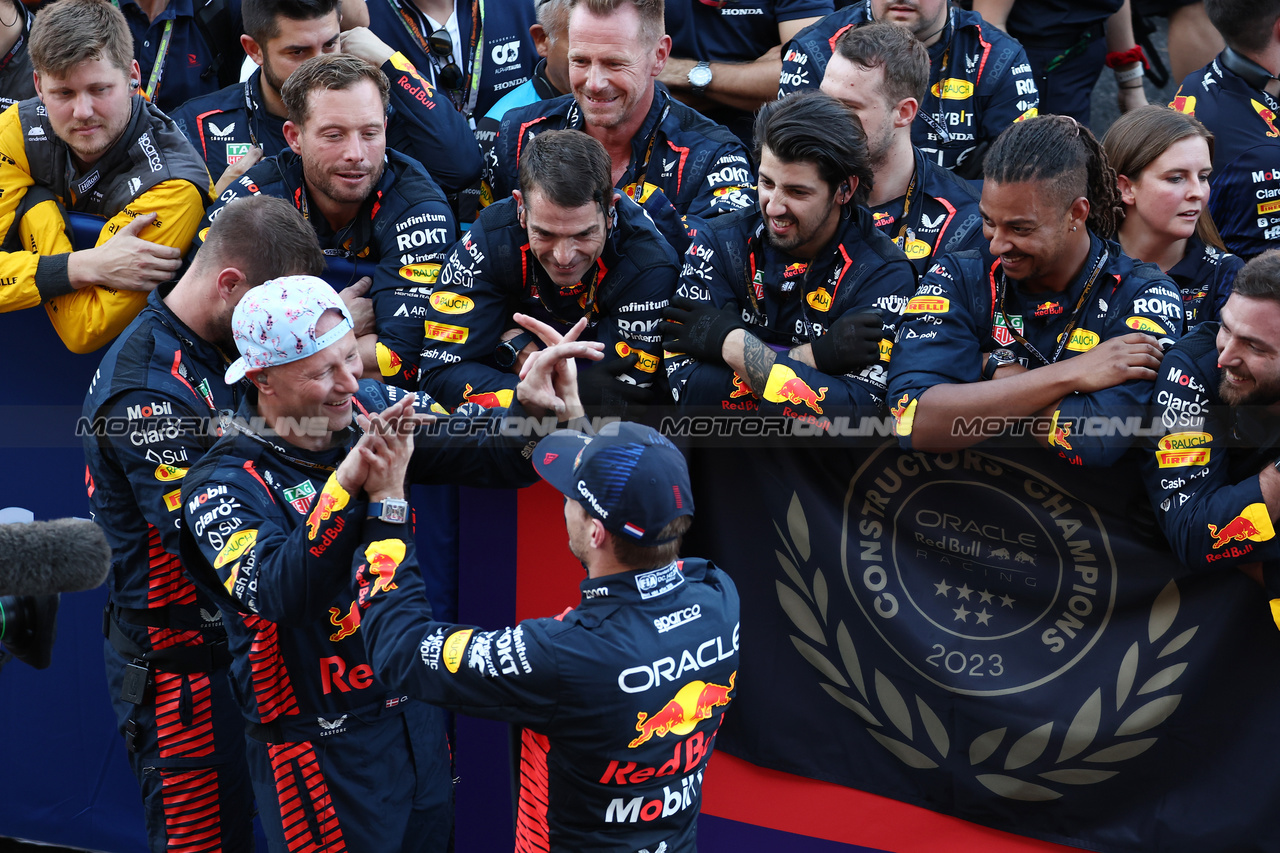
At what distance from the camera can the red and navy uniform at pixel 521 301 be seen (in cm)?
444

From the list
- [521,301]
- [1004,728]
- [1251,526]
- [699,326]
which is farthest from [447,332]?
[1251,526]

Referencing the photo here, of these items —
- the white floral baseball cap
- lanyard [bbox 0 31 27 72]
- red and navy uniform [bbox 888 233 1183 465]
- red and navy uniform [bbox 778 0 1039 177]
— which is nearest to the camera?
the white floral baseball cap

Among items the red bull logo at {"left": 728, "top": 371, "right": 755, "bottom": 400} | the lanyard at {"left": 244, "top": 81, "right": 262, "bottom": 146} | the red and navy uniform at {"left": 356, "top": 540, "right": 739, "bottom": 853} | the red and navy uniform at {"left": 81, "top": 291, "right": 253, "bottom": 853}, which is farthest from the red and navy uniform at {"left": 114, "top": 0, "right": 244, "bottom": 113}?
the red and navy uniform at {"left": 356, "top": 540, "right": 739, "bottom": 853}

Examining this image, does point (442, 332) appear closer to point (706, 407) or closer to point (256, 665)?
point (706, 407)

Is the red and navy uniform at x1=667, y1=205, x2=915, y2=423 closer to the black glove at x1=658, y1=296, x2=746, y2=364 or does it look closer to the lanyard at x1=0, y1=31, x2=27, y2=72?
the black glove at x1=658, y1=296, x2=746, y2=364

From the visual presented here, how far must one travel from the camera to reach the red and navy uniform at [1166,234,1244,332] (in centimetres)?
466

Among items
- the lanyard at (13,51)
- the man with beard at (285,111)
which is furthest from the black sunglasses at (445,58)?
the lanyard at (13,51)

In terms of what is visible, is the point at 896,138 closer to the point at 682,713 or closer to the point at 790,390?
the point at 790,390

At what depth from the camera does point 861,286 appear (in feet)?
13.9

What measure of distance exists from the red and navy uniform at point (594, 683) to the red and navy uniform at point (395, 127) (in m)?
2.62

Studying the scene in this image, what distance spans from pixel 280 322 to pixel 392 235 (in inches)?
54.6

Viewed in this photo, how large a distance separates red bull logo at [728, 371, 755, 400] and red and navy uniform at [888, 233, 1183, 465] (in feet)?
1.58

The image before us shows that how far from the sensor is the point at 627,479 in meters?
3.09

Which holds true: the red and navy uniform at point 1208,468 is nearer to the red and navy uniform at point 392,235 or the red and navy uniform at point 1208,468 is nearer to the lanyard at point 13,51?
the red and navy uniform at point 392,235
